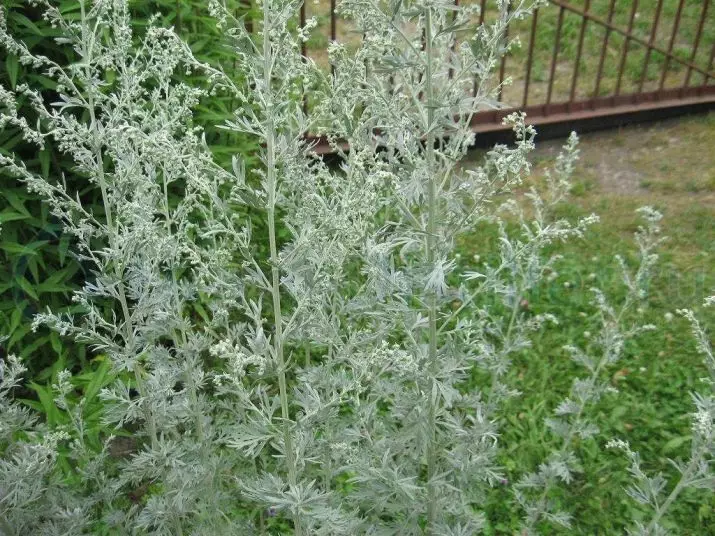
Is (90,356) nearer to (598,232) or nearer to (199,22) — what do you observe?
(199,22)

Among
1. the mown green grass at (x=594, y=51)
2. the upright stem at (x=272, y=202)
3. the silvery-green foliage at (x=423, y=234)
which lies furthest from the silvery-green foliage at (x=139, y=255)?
the mown green grass at (x=594, y=51)

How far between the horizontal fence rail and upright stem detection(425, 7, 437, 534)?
12.5 feet

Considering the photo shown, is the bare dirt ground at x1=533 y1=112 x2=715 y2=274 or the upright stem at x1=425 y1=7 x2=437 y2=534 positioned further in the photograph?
the bare dirt ground at x1=533 y1=112 x2=715 y2=274

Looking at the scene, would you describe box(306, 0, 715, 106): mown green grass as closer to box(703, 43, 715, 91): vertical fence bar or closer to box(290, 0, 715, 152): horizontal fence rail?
box(290, 0, 715, 152): horizontal fence rail

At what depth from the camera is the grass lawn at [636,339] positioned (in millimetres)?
3488

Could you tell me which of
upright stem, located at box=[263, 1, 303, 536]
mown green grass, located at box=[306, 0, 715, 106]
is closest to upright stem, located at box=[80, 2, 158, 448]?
upright stem, located at box=[263, 1, 303, 536]

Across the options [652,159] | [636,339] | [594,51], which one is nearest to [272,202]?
[636,339]

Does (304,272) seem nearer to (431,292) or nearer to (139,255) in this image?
(431,292)

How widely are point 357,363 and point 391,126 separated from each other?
0.74 metres

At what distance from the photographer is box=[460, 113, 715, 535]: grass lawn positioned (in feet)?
11.4

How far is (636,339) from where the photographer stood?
4.34 m

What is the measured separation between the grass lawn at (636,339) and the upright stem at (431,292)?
107cm

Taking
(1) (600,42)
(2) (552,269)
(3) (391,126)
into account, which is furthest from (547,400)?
(1) (600,42)

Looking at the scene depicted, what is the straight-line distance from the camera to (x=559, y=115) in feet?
21.7
